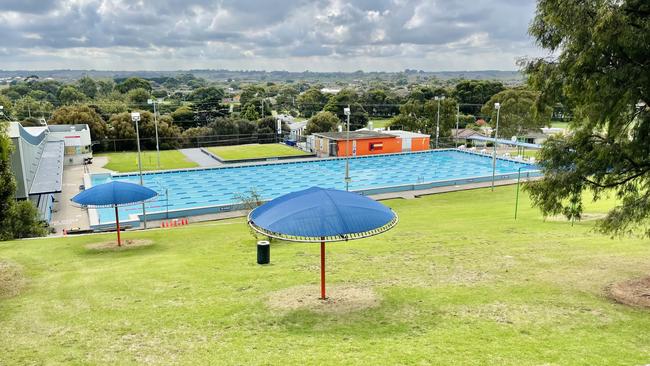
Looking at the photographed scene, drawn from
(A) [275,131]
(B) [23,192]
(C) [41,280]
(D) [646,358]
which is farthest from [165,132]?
(D) [646,358]

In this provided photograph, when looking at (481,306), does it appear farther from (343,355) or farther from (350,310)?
(343,355)

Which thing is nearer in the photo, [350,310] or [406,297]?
[350,310]

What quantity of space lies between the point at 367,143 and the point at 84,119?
3664 centimetres

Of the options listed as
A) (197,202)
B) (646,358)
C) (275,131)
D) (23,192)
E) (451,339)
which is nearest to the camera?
(646,358)

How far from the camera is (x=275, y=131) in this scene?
68438 millimetres

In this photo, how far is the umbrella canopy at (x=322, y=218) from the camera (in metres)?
8.92

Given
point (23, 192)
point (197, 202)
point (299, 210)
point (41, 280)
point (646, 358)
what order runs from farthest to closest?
point (197, 202), point (23, 192), point (41, 280), point (299, 210), point (646, 358)

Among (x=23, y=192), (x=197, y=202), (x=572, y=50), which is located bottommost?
(x=197, y=202)

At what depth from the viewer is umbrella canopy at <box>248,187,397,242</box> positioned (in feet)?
29.3

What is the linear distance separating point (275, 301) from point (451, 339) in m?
4.02

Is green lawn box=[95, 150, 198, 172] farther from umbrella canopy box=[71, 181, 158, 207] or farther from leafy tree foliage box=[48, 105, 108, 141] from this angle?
umbrella canopy box=[71, 181, 158, 207]

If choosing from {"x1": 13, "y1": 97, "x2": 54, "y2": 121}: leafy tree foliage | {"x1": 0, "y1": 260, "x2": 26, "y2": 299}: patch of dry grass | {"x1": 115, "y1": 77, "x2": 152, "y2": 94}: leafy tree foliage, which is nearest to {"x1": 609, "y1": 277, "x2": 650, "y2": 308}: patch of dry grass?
{"x1": 0, "y1": 260, "x2": 26, "y2": 299}: patch of dry grass

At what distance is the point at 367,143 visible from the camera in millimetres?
54969

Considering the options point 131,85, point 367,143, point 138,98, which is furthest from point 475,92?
point 131,85
